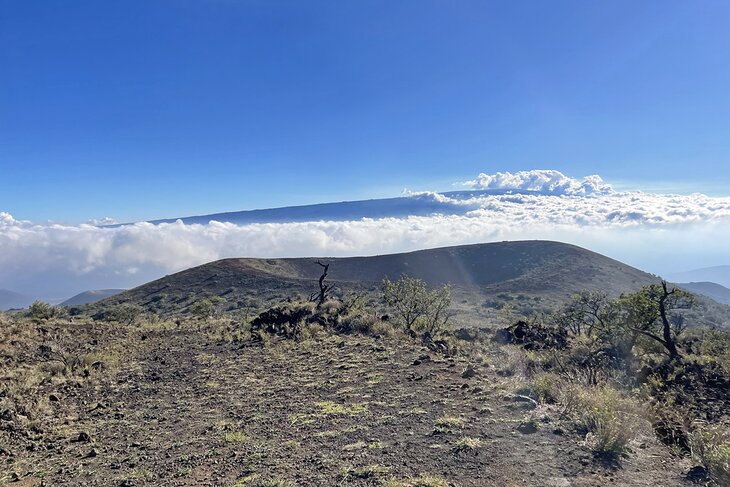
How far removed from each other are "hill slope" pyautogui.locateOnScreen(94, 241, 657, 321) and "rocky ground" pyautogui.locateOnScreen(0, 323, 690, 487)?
31181 millimetres

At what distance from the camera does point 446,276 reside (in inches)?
3078

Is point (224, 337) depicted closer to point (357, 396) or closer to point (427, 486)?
point (357, 396)

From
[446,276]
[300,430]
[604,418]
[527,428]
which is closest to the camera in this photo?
[604,418]

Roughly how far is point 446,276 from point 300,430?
7235cm

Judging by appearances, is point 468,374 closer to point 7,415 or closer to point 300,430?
point 300,430

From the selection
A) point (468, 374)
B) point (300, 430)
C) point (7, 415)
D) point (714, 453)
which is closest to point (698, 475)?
point (714, 453)

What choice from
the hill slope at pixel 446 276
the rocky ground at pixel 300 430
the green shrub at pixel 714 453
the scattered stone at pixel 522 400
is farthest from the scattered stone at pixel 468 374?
the hill slope at pixel 446 276

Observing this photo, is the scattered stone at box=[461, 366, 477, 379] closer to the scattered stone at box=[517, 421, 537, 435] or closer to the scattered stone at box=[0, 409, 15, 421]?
the scattered stone at box=[517, 421, 537, 435]

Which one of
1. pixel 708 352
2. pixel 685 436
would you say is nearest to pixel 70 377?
pixel 685 436

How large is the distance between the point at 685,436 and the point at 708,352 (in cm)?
1407

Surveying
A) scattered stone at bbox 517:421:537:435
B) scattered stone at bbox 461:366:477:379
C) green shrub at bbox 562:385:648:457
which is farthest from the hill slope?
scattered stone at bbox 517:421:537:435

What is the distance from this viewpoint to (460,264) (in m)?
83.3

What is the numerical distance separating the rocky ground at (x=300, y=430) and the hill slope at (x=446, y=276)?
31.2 metres

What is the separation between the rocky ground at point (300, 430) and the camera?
5846 mm
